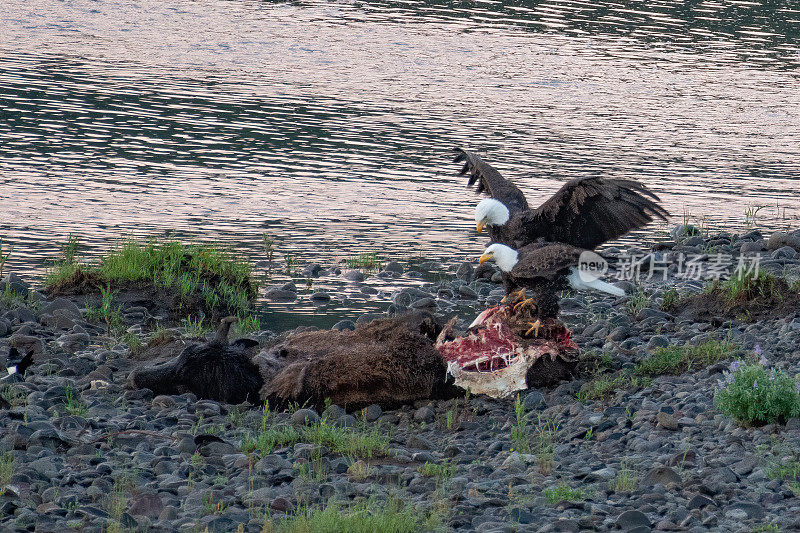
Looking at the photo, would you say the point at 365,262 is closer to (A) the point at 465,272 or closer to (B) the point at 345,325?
(A) the point at 465,272

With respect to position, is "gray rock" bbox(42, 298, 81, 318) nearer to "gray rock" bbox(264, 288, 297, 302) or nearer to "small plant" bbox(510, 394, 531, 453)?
"gray rock" bbox(264, 288, 297, 302)

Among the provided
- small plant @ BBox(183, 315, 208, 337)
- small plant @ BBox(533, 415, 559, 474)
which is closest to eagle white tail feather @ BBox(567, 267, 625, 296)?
small plant @ BBox(533, 415, 559, 474)

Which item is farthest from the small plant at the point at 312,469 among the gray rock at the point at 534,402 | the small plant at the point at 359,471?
the gray rock at the point at 534,402

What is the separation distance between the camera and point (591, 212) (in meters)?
8.62

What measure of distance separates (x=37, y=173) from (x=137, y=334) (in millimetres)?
6332

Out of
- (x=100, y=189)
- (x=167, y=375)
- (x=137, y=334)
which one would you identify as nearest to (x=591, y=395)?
(x=167, y=375)

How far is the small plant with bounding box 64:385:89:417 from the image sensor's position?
24.5 feet

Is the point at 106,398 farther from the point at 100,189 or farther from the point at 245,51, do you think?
the point at 245,51

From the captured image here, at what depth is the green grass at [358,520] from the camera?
529 centimetres

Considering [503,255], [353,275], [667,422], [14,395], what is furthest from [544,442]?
[353,275]

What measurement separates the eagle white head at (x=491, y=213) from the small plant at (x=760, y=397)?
2.59 meters

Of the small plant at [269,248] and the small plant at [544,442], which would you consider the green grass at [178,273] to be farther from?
the small plant at [544,442]

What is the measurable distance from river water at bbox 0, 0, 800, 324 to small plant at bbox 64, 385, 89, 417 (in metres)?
4.32

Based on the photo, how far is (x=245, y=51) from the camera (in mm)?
24156
